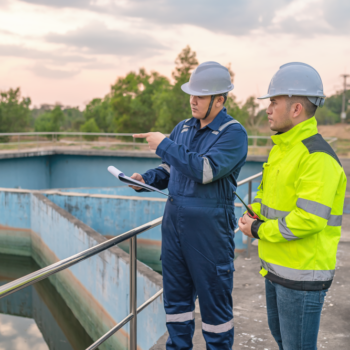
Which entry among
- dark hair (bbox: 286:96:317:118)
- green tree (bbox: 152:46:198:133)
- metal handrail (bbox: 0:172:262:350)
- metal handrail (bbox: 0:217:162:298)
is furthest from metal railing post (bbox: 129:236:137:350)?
green tree (bbox: 152:46:198:133)

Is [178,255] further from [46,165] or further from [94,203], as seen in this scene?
[46,165]

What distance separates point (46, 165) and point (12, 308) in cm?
1034

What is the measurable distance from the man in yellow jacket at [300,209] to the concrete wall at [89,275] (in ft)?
12.6

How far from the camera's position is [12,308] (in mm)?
12930

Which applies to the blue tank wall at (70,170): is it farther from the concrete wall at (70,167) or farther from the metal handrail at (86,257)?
the metal handrail at (86,257)

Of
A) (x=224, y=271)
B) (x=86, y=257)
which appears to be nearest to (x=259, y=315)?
(x=224, y=271)

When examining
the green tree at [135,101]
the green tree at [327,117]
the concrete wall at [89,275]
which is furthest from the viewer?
the green tree at [327,117]

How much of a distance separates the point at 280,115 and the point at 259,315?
2.05 metres

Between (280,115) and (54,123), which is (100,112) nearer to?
(54,123)

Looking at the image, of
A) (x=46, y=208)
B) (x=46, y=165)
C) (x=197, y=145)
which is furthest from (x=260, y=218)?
(x=46, y=165)

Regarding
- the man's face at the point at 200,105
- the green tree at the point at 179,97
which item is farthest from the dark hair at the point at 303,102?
the green tree at the point at 179,97

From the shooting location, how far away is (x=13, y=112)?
177 ft

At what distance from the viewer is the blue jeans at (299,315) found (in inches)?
66.1

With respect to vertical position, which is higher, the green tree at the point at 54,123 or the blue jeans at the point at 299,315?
the green tree at the point at 54,123
